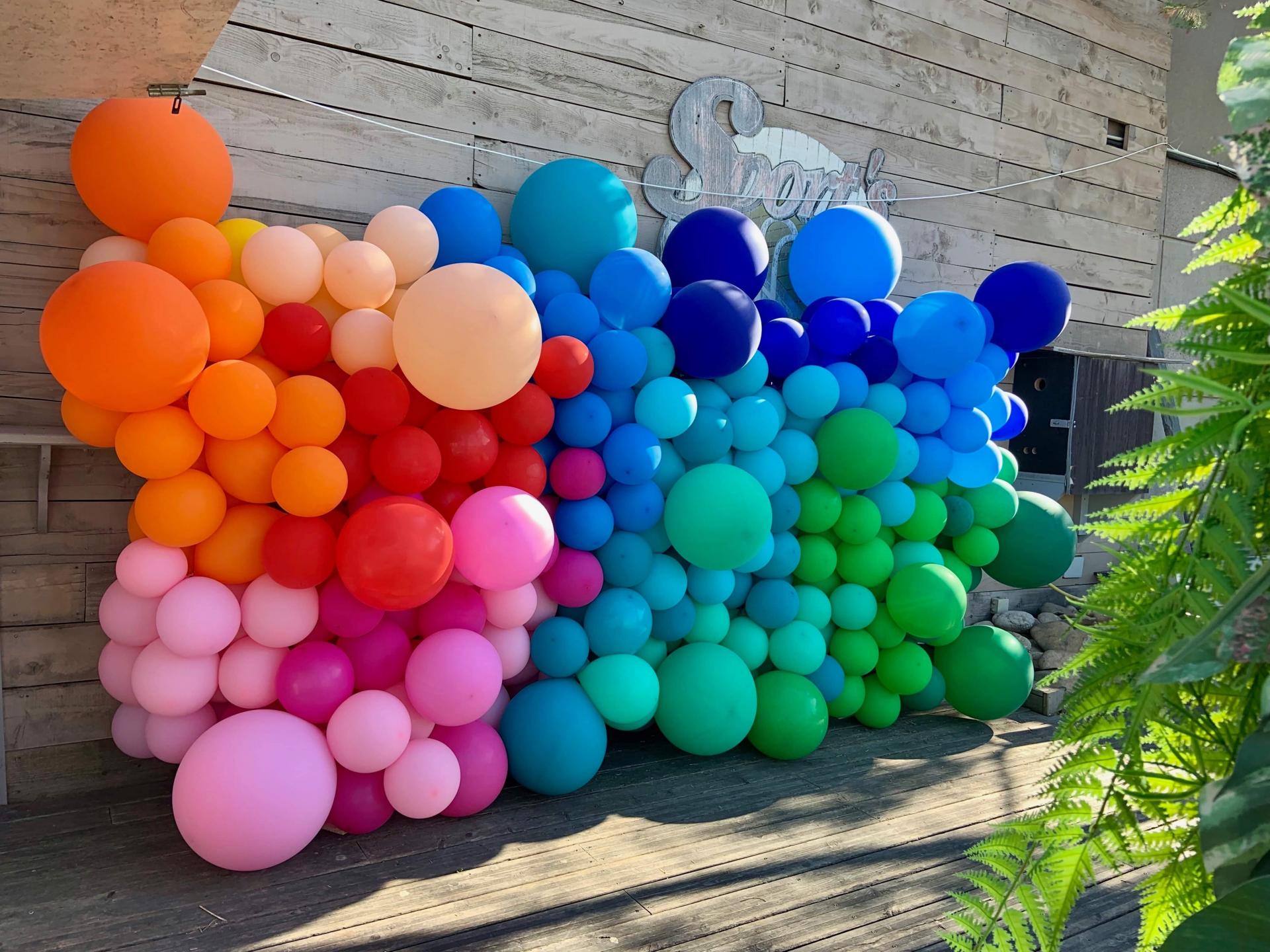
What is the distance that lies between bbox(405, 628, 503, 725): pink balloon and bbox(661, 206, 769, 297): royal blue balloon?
4.89 feet

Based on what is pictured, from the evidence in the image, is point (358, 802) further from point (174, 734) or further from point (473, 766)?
point (174, 734)

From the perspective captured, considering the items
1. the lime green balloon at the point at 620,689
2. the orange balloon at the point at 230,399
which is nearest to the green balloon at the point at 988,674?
the lime green balloon at the point at 620,689

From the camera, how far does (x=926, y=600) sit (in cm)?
353

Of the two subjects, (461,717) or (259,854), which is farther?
(461,717)

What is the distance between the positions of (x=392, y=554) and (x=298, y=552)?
256 millimetres

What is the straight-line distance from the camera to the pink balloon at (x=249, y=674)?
251 centimetres

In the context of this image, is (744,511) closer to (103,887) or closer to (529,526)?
(529,526)

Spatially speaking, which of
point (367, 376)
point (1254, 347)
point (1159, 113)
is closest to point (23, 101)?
point (367, 376)

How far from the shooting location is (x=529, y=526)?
2670mm

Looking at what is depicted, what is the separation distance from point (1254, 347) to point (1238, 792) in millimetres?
190

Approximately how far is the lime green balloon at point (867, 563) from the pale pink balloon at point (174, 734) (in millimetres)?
2247

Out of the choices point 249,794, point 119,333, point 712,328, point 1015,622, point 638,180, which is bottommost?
point 249,794

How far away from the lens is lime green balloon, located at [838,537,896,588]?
3.60 metres

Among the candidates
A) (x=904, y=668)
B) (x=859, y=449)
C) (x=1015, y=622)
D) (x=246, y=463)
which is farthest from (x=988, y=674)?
(x=246, y=463)
